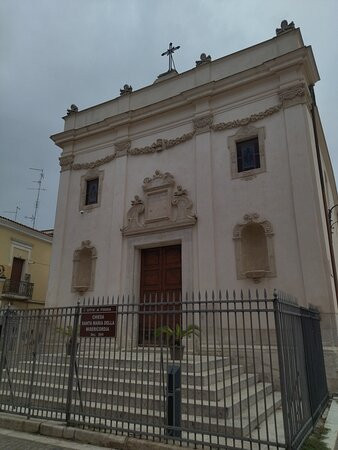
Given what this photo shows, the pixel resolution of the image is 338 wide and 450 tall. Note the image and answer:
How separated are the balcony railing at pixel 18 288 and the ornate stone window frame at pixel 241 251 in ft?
47.9

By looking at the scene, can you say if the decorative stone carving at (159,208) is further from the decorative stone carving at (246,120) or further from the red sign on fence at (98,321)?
the red sign on fence at (98,321)

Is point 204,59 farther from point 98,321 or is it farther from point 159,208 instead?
point 98,321

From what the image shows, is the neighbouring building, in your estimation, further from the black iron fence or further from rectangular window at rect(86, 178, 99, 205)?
the black iron fence

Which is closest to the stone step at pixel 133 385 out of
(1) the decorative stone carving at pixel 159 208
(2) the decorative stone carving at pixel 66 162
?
(1) the decorative stone carving at pixel 159 208

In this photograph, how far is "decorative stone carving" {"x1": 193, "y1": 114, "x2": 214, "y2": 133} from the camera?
1094 cm

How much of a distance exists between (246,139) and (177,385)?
25.0 feet

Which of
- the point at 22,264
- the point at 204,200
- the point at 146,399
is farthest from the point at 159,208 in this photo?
the point at 22,264

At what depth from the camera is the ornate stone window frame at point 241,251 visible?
344 inches

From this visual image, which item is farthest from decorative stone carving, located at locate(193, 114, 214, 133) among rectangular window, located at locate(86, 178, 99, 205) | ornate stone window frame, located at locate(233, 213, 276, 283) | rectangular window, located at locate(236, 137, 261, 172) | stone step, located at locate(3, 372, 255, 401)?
stone step, located at locate(3, 372, 255, 401)

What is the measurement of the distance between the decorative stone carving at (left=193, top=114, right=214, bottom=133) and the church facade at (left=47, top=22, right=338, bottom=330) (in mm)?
39

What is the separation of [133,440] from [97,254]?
299 inches

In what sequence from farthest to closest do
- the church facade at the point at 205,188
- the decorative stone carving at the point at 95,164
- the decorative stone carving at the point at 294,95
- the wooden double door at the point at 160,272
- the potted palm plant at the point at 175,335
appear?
the decorative stone carving at the point at 95,164, the wooden double door at the point at 160,272, the decorative stone carving at the point at 294,95, the church facade at the point at 205,188, the potted palm plant at the point at 175,335

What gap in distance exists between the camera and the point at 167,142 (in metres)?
11.6

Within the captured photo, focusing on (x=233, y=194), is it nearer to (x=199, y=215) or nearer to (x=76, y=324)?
(x=199, y=215)
